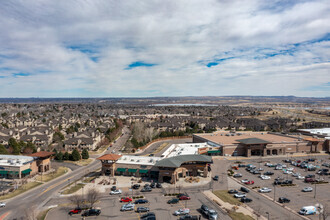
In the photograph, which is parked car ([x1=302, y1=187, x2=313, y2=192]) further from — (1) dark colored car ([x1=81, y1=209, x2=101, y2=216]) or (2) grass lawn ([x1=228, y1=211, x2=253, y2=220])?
(1) dark colored car ([x1=81, y1=209, x2=101, y2=216])

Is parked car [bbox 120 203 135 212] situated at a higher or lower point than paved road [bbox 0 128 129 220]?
higher

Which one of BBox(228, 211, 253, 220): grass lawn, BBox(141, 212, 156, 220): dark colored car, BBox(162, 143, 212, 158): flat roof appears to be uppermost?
BBox(162, 143, 212, 158): flat roof

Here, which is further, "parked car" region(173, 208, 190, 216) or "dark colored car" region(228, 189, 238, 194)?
"dark colored car" region(228, 189, 238, 194)

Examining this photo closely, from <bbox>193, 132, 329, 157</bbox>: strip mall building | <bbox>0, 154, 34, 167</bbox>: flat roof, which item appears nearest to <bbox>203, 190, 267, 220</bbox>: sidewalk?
<bbox>193, 132, 329, 157</bbox>: strip mall building

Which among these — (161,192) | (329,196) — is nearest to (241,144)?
(329,196)

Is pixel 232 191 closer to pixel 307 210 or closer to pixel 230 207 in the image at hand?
pixel 230 207

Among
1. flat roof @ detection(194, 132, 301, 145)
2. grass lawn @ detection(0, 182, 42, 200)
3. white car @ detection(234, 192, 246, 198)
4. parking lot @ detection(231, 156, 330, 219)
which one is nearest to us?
parking lot @ detection(231, 156, 330, 219)

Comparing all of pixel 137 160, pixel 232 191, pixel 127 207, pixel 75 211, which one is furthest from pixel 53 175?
pixel 232 191
